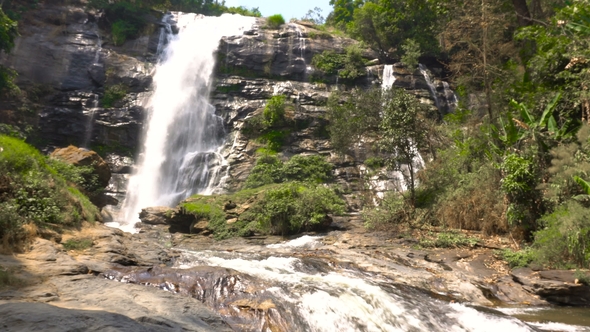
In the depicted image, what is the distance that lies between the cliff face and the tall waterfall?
714 millimetres

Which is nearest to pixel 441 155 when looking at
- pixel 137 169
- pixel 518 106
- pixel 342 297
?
pixel 518 106

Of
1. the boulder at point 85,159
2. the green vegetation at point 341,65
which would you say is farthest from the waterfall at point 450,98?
the boulder at point 85,159

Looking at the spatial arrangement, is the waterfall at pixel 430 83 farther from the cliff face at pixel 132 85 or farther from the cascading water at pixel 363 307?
the cascading water at pixel 363 307

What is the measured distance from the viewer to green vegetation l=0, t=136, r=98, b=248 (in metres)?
6.82

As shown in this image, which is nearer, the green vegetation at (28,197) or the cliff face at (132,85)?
the green vegetation at (28,197)

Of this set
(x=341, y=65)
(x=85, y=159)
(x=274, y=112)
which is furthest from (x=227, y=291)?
(x=341, y=65)

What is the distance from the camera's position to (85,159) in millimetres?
17156

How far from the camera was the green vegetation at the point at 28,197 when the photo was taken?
682cm

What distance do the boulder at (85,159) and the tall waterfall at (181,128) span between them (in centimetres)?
251

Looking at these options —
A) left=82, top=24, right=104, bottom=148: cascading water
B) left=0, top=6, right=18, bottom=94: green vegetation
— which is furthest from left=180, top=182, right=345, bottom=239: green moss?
left=0, top=6, right=18, bottom=94: green vegetation

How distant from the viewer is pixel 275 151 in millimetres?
24688

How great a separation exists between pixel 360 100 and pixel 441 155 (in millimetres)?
4420

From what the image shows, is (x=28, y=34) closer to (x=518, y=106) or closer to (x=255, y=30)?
(x=255, y=30)

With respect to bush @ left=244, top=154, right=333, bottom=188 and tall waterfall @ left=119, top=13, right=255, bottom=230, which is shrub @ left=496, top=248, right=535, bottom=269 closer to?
bush @ left=244, top=154, right=333, bottom=188
